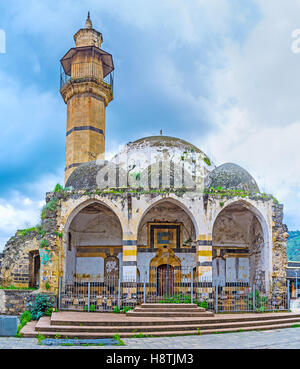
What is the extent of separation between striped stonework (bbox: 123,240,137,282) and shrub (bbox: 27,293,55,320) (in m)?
2.92

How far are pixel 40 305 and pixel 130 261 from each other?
3667 millimetres

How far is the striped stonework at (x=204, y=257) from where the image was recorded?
50.9 feet

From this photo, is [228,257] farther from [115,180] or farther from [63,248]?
[63,248]

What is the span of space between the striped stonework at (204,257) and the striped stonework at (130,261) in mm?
2553

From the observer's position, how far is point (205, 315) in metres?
13.2

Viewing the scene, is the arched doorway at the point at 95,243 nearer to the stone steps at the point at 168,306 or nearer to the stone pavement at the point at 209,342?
the stone steps at the point at 168,306

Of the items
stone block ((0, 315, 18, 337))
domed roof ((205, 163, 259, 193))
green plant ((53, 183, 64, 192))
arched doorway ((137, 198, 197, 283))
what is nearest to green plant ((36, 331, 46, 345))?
stone block ((0, 315, 18, 337))

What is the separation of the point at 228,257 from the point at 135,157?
695 centimetres

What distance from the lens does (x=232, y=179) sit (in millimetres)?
17031

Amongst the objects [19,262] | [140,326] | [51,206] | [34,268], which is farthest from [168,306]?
[34,268]

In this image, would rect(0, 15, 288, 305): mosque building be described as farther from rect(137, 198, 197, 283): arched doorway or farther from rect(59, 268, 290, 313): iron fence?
rect(59, 268, 290, 313): iron fence

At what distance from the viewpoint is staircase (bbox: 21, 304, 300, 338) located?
1117 centimetres

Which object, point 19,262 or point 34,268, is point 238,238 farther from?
point 19,262
